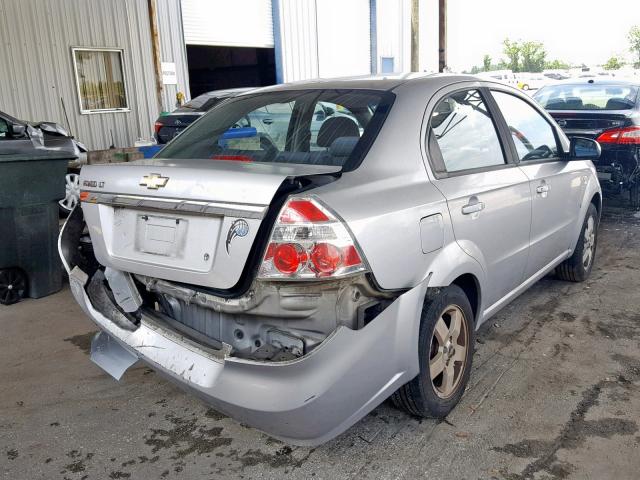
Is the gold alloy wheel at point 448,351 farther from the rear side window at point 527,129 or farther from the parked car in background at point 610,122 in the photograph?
the parked car in background at point 610,122

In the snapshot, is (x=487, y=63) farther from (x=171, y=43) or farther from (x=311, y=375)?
(x=311, y=375)

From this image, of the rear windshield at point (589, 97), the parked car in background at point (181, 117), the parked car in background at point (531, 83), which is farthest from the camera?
the parked car in background at point (531, 83)

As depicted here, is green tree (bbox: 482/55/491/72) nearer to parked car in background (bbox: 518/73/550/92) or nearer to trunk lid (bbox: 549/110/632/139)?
parked car in background (bbox: 518/73/550/92)

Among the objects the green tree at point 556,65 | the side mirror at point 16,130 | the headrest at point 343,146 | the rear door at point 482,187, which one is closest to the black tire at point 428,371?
the rear door at point 482,187

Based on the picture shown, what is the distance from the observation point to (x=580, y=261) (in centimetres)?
479

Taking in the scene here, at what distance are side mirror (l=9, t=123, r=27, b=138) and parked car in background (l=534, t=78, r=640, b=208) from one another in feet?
23.4

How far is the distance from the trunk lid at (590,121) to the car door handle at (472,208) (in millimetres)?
5007

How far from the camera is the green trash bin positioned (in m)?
4.73

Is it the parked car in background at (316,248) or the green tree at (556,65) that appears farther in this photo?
the green tree at (556,65)

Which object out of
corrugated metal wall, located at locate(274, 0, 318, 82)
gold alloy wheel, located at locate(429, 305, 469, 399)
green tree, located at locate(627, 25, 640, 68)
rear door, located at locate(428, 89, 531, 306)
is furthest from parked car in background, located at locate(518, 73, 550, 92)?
green tree, located at locate(627, 25, 640, 68)

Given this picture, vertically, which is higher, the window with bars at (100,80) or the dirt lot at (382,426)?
the window with bars at (100,80)

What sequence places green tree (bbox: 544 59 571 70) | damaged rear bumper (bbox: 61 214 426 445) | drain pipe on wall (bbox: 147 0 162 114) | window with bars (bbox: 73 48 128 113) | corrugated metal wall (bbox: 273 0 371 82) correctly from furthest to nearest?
green tree (bbox: 544 59 571 70)
corrugated metal wall (bbox: 273 0 371 82)
drain pipe on wall (bbox: 147 0 162 114)
window with bars (bbox: 73 48 128 113)
damaged rear bumper (bbox: 61 214 426 445)

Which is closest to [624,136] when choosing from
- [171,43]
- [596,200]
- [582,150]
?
[596,200]

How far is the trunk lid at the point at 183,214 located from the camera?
2250 mm
